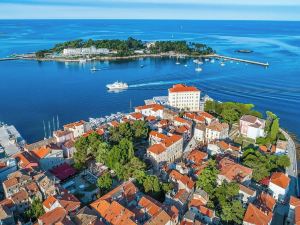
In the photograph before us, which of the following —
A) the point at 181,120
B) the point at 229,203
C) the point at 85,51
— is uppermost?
the point at 85,51

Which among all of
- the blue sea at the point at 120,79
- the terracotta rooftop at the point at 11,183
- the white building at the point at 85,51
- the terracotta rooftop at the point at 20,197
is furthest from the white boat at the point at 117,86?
the white building at the point at 85,51

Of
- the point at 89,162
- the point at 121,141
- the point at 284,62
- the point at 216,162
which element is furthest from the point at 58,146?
the point at 284,62

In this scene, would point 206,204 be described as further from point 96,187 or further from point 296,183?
point 296,183

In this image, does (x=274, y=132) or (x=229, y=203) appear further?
(x=274, y=132)

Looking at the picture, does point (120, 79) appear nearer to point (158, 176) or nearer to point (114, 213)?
point (158, 176)

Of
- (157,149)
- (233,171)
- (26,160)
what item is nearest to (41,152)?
(26,160)

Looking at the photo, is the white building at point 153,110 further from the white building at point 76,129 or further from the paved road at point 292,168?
the paved road at point 292,168

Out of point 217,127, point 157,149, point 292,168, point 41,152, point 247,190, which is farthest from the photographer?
point 217,127
